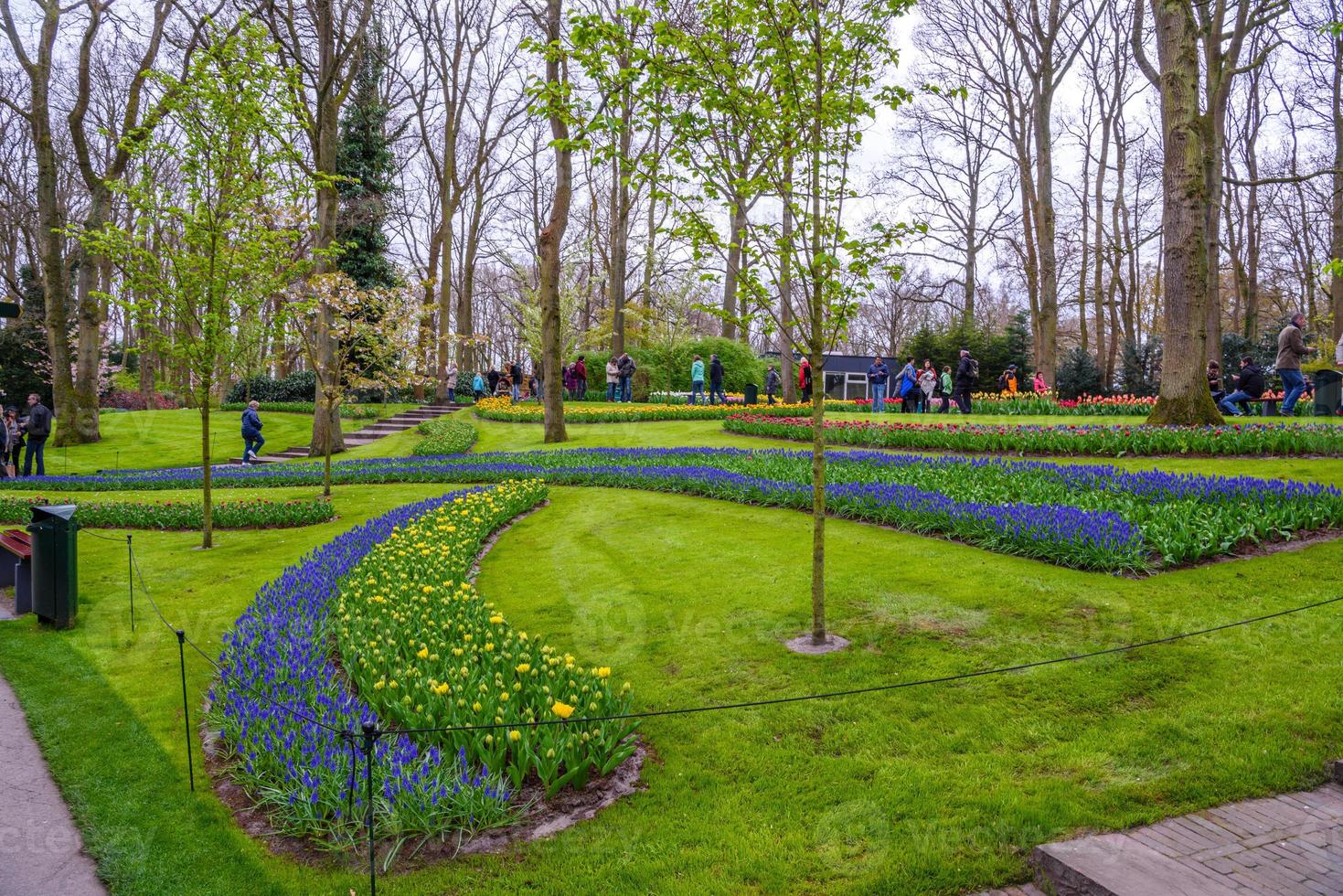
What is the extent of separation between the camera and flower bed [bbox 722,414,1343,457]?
10.5 meters

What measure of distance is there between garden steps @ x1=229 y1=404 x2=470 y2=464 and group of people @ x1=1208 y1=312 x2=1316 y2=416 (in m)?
21.2

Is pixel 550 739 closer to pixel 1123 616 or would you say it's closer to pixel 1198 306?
pixel 1123 616

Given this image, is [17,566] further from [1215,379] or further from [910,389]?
[1215,379]

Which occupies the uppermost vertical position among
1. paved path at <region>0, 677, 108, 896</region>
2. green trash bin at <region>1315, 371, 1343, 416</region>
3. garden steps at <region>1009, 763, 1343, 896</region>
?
green trash bin at <region>1315, 371, 1343, 416</region>

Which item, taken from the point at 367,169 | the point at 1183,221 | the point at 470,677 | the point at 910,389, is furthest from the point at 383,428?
the point at 470,677

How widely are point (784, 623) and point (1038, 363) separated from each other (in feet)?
80.4

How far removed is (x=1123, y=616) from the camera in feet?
17.1

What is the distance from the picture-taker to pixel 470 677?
4.39 metres

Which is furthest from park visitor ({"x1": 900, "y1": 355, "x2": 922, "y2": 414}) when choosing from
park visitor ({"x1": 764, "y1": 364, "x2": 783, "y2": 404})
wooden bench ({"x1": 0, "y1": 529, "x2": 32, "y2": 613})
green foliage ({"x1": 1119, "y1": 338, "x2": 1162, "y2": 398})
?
wooden bench ({"x1": 0, "y1": 529, "x2": 32, "y2": 613})

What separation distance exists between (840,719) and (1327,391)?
16.8 m

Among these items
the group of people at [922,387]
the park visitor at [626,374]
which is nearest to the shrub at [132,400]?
the park visitor at [626,374]

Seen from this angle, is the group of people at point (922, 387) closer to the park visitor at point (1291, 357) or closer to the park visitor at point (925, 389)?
the park visitor at point (925, 389)

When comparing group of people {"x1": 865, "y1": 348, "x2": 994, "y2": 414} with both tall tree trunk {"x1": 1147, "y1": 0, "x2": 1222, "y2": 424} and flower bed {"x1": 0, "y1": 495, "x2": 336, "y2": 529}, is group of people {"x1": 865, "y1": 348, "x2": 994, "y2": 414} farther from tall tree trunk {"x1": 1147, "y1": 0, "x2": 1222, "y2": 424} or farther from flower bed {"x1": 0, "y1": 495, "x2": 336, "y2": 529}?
flower bed {"x1": 0, "y1": 495, "x2": 336, "y2": 529}

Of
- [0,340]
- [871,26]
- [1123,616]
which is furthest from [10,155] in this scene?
[1123,616]
